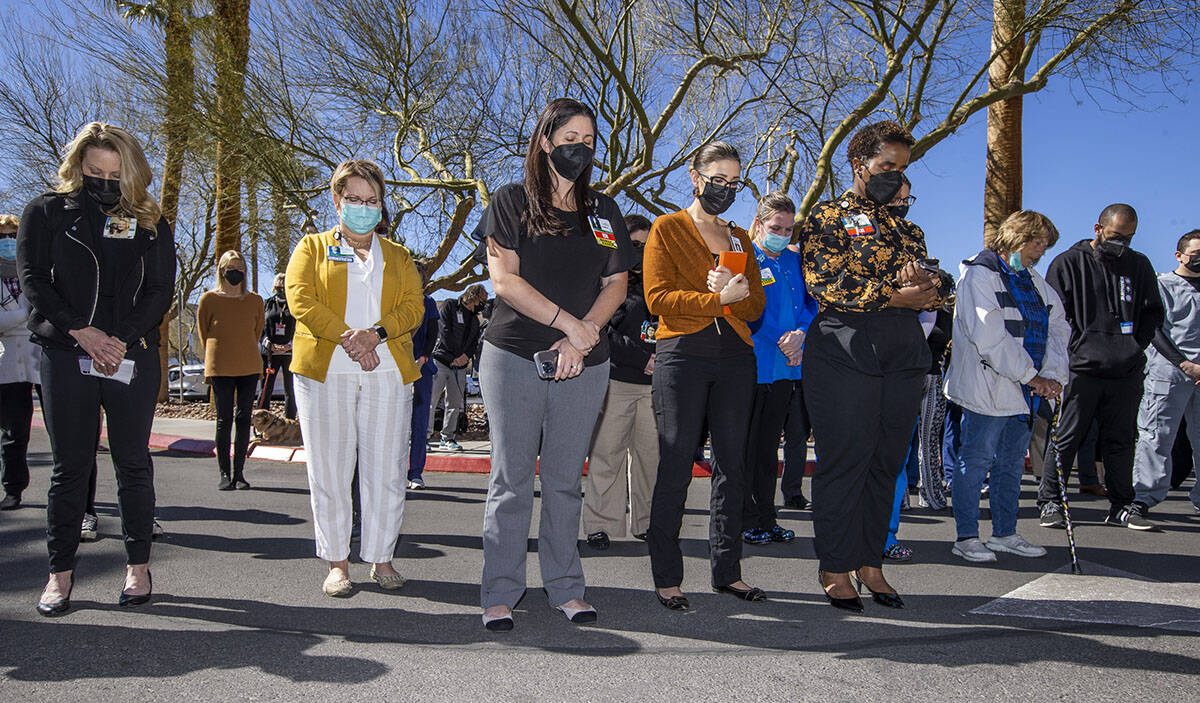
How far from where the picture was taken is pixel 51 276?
3.96 m

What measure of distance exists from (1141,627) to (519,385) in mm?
2886

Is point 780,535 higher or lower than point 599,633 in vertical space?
higher

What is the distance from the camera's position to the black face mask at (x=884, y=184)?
417cm

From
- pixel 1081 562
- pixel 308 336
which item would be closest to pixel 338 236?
pixel 308 336

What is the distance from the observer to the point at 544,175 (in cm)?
381

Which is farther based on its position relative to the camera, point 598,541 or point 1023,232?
point 598,541

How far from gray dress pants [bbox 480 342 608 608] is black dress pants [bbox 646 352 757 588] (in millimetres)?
383

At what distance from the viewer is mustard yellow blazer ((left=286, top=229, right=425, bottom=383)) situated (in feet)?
13.9

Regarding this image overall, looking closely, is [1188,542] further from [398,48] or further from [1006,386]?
[398,48]

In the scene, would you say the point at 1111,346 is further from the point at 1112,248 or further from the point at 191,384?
the point at 191,384

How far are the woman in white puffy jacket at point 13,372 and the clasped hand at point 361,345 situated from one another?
3.37m

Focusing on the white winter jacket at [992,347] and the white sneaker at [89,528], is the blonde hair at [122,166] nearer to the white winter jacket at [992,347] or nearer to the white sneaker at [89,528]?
the white sneaker at [89,528]

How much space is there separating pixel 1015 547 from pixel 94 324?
5253mm

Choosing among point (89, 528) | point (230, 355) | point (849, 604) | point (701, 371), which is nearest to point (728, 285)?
point (701, 371)
